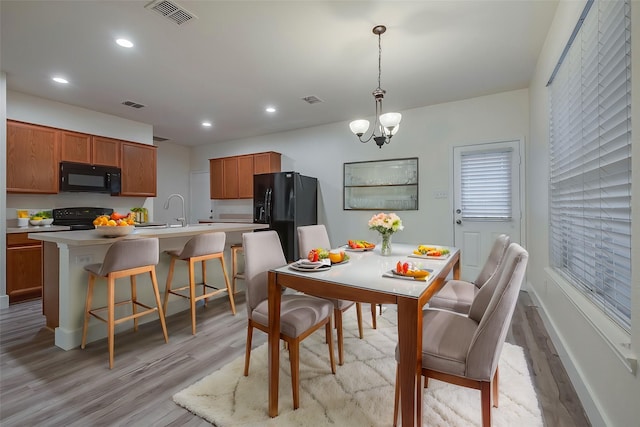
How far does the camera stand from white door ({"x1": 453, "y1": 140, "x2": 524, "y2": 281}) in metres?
3.85

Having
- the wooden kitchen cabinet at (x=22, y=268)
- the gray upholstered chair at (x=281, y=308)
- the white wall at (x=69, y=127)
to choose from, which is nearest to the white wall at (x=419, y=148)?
the white wall at (x=69, y=127)

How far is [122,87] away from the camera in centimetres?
360

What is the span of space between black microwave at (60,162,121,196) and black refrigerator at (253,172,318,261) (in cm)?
221

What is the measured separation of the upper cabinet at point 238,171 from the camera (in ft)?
18.7

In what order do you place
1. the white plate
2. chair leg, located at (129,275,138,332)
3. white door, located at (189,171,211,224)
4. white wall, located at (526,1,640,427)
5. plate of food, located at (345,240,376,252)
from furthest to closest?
white door, located at (189,171,211,224) < chair leg, located at (129,275,138,332) < plate of food, located at (345,240,376,252) < the white plate < white wall, located at (526,1,640,427)

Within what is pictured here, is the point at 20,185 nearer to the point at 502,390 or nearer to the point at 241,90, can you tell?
the point at 241,90

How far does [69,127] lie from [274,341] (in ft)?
15.7

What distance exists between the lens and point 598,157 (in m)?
1.60

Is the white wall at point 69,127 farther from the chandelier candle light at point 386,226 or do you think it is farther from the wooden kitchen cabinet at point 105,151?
the chandelier candle light at point 386,226

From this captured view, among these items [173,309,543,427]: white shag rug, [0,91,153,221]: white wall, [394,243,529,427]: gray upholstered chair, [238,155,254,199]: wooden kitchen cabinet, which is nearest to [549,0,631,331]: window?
[394,243,529,427]: gray upholstered chair

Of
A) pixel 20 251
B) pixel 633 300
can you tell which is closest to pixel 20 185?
pixel 20 251

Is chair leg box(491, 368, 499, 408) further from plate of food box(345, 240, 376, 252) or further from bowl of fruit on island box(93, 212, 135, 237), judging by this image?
bowl of fruit on island box(93, 212, 135, 237)

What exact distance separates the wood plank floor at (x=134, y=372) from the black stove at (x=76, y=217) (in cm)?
167

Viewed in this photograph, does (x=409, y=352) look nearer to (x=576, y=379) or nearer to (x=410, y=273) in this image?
(x=410, y=273)
